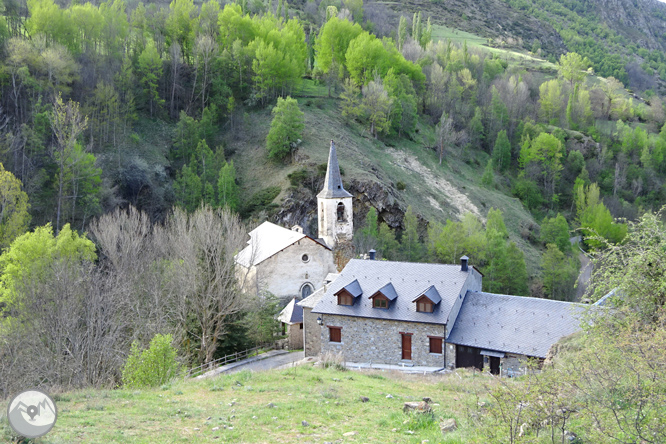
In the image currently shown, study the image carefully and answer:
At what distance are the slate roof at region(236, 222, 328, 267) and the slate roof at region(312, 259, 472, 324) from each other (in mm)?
9662

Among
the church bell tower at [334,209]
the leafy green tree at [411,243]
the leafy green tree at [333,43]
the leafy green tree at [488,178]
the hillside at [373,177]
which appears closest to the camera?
the church bell tower at [334,209]

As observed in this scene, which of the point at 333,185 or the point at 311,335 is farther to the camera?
the point at 333,185

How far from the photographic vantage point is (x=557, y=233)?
6247cm

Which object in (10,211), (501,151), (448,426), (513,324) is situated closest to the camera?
(448,426)

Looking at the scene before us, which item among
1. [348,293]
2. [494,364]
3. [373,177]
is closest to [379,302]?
[348,293]

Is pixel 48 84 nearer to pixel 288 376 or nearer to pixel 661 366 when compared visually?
pixel 288 376

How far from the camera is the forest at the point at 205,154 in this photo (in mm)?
28656

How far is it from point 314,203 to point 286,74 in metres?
22.1

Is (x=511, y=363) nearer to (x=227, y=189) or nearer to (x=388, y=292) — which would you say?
(x=388, y=292)

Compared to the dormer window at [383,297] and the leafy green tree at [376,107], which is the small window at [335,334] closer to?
the dormer window at [383,297]

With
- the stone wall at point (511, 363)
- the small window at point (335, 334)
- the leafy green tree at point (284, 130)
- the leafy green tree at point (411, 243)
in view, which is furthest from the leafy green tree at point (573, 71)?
the small window at point (335, 334)

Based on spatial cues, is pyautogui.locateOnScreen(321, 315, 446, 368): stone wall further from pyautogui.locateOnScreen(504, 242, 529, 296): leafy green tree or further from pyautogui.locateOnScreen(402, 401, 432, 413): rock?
pyautogui.locateOnScreen(504, 242, 529, 296): leafy green tree

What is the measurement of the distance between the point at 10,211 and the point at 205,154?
72.7ft

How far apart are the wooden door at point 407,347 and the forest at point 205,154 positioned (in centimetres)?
873
